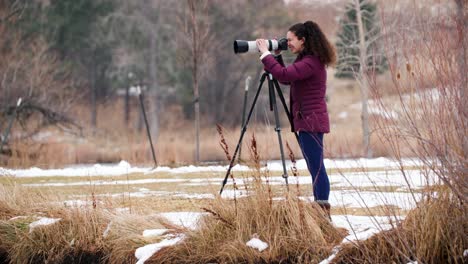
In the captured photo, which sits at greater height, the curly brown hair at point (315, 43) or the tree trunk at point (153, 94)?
the tree trunk at point (153, 94)

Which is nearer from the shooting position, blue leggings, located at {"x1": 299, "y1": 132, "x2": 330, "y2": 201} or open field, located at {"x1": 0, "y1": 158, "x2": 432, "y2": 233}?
blue leggings, located at {"x1": 299, "y1": 132, "x2": 330, "y2": 201}

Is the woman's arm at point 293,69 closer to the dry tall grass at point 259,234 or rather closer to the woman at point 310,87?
the woman at point 310,87

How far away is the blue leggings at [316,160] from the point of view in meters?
6.43

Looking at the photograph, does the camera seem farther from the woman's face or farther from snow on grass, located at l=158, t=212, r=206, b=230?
snow on grass, located at l=158, t=212, r=206, b=230

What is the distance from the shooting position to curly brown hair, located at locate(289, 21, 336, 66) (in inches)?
261

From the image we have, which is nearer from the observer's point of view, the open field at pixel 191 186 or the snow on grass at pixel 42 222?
the open field at pixel 191 186

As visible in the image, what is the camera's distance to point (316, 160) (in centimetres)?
652

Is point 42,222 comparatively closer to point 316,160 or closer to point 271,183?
point 271,183

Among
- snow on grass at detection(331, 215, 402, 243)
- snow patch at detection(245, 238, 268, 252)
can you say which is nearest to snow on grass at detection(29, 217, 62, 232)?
snow patch at detection(245, 238, 268, 252)

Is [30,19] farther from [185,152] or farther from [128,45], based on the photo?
[185,152]

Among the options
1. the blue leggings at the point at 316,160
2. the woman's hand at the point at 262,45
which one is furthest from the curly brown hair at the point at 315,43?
the blue leggings at the point at 316,160

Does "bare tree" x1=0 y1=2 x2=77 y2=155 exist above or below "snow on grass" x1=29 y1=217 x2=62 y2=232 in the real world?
above

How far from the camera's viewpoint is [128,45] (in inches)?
1362

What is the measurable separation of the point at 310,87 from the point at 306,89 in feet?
0.12
